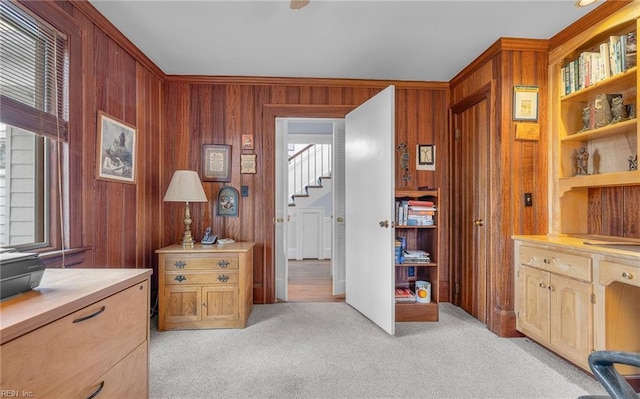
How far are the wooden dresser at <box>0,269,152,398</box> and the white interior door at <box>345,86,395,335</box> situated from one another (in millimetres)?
1830

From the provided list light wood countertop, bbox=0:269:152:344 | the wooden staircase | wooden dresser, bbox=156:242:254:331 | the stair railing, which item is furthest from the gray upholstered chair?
the stair railing

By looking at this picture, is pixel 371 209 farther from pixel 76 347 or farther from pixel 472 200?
pixel 76 347

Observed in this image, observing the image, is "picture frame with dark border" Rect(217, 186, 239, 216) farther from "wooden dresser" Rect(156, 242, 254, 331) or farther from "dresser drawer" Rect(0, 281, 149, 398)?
"dresser drawer" Rect(0, 281, 149, 398)

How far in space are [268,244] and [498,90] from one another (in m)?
2.70

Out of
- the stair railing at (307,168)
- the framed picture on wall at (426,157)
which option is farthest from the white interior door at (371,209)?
the stair railing at (307,168)

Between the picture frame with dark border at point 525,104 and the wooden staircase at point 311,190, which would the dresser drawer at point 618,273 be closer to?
the picture frame with dark border at point 525,104

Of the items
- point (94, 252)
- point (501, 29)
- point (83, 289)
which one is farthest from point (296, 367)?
point (501, 29)

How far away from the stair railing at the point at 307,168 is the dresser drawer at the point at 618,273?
15.3 ft

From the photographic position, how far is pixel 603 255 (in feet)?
5.68

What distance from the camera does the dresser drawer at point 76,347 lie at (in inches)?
31.7

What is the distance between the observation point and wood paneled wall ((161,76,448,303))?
3219mm

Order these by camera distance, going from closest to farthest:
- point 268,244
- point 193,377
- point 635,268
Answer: point 635,268 < point 193,377 < point 268,244

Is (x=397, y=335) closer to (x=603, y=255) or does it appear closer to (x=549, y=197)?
(x=603, y=255)

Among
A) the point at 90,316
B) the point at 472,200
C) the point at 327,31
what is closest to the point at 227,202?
the point at 327,31
